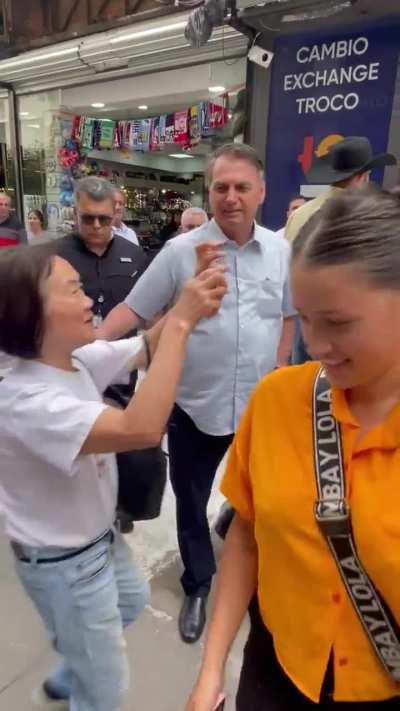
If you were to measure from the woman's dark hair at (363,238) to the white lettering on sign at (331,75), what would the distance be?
3.98 m

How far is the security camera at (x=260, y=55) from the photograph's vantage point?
432 cm

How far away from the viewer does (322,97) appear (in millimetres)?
4246

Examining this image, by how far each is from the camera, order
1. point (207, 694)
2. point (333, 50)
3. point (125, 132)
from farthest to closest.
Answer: point (125, 132), point (333, 50), point (207, 694)

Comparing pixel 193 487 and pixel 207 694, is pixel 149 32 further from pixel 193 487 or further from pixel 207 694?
pixel 207 694

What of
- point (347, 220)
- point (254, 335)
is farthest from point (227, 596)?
point (254, 335)

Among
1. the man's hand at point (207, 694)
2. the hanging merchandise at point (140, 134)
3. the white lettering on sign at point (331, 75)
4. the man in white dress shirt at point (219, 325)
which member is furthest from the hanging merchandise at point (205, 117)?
the man's hand at point (207, 694)

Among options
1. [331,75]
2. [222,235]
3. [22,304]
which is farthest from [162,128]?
[22,304]

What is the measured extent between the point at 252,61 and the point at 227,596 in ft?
15.5

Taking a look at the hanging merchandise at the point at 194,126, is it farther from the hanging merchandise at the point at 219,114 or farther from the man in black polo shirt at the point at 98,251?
the man in black polo shirt at the point at 98,251

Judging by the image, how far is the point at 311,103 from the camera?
4312mm

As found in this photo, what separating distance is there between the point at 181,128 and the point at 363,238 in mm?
5453

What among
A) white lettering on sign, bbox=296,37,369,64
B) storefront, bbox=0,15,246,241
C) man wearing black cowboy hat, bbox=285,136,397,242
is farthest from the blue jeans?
storefront, bbox=0,15,246,241

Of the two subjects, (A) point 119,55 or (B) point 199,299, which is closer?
(B) point 199,299

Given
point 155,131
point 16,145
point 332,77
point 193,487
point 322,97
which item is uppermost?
point 332,77
